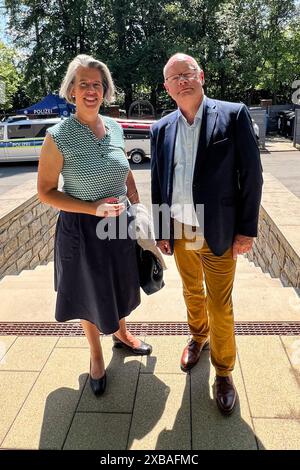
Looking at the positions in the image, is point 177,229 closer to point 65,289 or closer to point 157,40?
point 65,289

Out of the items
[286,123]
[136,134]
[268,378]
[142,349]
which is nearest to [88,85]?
[142,349]

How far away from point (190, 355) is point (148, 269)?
0.59 meters

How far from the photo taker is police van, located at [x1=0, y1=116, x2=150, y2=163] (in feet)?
41.5

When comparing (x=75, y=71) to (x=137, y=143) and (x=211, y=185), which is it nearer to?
(x=211, y=185)

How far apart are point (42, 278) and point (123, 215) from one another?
214 centimetres

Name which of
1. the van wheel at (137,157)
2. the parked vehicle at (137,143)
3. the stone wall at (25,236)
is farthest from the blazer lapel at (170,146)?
the van wheel at (137,157)

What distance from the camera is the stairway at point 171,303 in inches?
114

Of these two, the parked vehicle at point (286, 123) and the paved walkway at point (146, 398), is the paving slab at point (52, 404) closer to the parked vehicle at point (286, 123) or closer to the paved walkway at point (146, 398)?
the paved walkway at point (146, 398)

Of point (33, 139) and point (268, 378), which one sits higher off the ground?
point (33, 139)

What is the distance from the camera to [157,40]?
1798 cm

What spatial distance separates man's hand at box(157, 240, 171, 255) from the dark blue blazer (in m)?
0.33

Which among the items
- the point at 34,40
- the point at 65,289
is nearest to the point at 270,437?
the point at 65,289

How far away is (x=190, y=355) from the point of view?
2396mm

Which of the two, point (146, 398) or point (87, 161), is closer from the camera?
point (87, 161)
